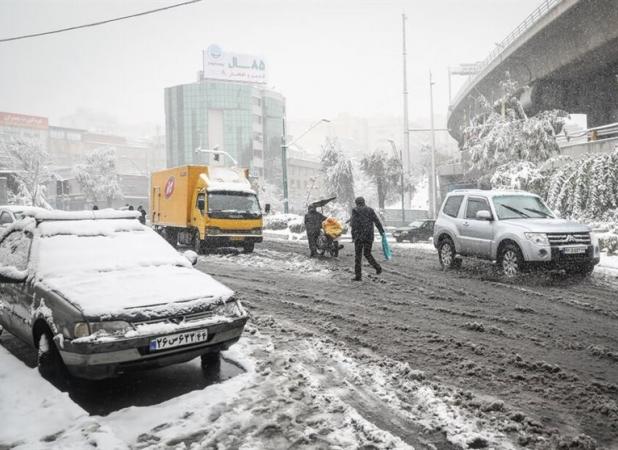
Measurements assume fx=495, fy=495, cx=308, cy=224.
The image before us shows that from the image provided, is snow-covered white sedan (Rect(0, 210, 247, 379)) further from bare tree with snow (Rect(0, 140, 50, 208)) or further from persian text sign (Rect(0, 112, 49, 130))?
persian text sign (Rect(0, 112, 49, 130))

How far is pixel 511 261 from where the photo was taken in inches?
392

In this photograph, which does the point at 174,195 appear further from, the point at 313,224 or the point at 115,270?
the point at 115,270

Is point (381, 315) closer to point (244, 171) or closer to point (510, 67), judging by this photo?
point (244, 171)

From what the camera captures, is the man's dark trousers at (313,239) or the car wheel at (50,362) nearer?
the car wheel at (50,362)

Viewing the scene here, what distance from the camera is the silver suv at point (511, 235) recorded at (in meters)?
9.34

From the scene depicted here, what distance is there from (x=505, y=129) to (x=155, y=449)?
22663 millimetres

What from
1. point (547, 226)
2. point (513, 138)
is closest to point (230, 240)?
point (547, 226)

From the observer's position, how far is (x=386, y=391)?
14.3 ft

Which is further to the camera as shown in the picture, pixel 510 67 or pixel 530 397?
pixel 510 67

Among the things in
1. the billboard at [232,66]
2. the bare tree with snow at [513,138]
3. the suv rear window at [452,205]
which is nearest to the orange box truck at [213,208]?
the suv rear window at [452,205]

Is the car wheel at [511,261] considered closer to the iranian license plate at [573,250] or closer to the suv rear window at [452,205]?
the iranian license plate at [573,250]

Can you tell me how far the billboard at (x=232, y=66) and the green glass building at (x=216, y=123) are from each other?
4.44 feet

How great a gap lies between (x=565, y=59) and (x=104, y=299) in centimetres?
2565

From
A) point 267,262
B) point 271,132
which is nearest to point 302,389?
point 267,262
